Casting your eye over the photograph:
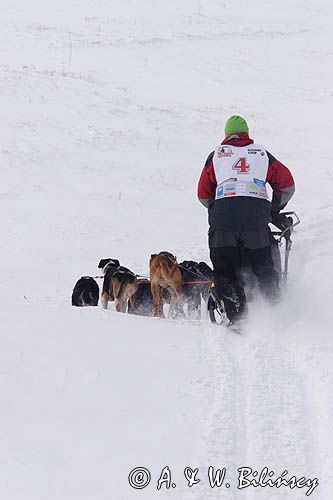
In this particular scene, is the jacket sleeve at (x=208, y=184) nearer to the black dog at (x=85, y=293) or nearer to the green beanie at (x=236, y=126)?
the green beanie at (x=236, y=126)

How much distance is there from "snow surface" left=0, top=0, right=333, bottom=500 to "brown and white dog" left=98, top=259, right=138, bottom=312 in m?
0.63

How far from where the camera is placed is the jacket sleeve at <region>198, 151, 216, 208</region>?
6.23 meters

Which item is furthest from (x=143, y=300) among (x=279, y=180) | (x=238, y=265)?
(x=279, y=180)

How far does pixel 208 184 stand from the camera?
247 inches

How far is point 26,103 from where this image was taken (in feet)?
47.8

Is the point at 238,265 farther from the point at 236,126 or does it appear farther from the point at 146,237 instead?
the point at 146,237

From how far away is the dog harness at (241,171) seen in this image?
602 centimetres

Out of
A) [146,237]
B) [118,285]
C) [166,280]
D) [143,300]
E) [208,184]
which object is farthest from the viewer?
[146,237]

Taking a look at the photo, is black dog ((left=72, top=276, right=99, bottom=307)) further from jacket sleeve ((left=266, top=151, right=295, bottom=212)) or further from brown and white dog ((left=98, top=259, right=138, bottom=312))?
jacket sleeve ((left=266, top=151, right=295, bottom=212))

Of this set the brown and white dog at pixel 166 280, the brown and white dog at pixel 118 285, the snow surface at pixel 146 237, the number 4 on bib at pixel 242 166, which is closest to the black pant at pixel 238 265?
the snow surface at pixel 146 237


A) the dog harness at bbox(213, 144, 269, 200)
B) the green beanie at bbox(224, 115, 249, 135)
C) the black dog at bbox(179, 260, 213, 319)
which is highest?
the green beanie at bbox(224, 115, 249, 135)

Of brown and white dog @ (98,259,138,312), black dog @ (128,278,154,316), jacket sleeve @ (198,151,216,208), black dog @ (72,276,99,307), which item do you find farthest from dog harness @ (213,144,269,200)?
black dog @ (72,276,99,307)

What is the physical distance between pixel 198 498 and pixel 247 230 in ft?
10.3

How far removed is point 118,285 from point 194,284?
0.81m
